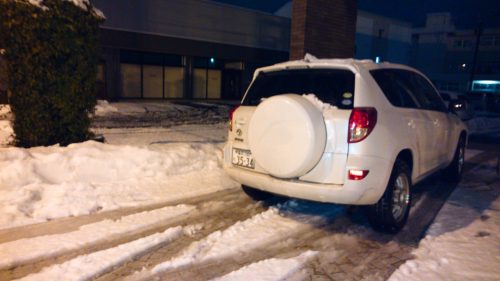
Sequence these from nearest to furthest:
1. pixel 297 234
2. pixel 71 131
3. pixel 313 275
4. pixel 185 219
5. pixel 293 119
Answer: pixel 313 275 → pixel 293 119 → pixel 297 234 → pixel 185 219 → pixel 71 131

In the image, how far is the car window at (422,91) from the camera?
5188mm

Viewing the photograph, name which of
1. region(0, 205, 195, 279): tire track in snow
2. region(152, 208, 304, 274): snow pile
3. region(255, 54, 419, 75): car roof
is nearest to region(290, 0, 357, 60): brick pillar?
region(255, 54, 419, 75): car roof

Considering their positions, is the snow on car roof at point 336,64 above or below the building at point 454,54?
below

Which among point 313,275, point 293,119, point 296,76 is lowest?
point 313,275

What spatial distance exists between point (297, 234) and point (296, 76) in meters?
1.89

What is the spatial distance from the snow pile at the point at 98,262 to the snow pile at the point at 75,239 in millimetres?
298

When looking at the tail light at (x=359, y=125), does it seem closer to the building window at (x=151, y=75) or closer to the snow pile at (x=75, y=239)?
the snow pile at (x=75, y=239)

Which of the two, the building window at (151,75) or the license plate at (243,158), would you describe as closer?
the license plate at (243,158)

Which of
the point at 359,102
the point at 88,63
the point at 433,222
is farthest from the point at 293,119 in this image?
the point at 88,63

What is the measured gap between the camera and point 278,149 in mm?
4008

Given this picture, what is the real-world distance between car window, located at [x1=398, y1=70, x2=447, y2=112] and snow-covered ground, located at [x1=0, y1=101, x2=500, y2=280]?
1.51 m

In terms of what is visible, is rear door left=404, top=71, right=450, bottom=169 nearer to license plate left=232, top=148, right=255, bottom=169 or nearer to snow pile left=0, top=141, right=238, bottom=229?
license plate left=232, top=148, right=255, bottom=169

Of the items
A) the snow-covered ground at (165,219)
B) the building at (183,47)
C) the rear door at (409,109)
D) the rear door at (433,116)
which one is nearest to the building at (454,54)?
the building at (183,47)

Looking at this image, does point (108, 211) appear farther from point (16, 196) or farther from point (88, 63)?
point (88, 63)
